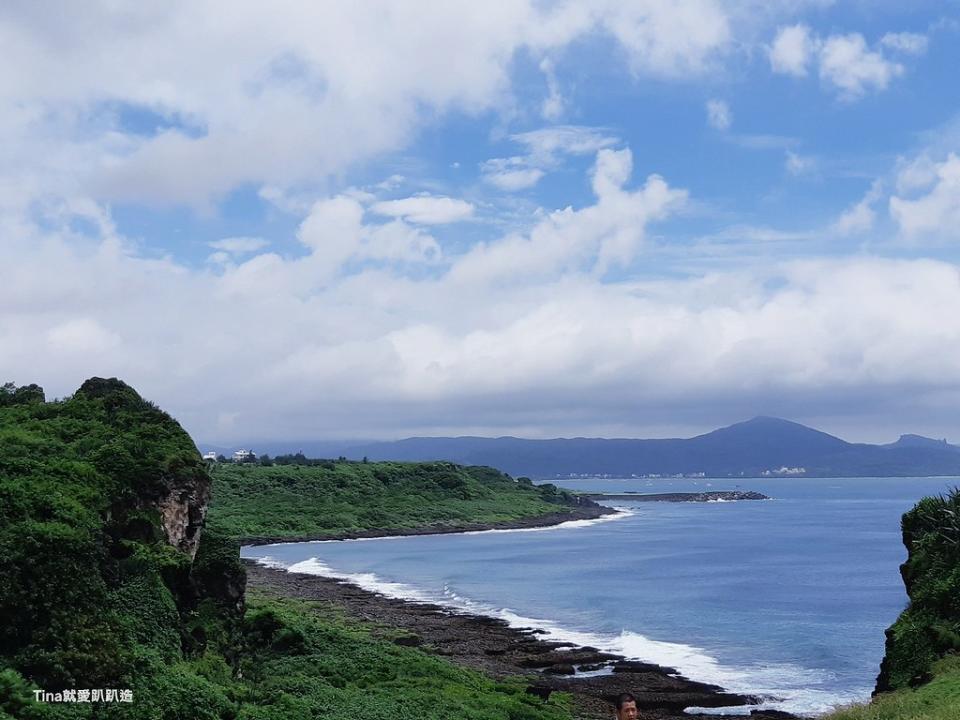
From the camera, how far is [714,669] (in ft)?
140

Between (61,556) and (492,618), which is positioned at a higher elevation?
(61,556)

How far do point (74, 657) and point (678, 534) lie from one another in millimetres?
127826

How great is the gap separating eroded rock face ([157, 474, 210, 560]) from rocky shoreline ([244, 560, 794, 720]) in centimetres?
1517

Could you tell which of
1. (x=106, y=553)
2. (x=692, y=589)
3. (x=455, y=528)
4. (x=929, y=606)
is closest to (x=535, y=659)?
(x=929, y=606)

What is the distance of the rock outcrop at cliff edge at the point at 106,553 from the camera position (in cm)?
2072

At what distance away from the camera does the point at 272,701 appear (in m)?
24.5

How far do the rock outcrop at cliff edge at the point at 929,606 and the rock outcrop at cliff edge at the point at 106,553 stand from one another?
22903 millimetres

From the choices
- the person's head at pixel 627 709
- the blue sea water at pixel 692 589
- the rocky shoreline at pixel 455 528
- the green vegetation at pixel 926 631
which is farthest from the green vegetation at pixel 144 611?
the rocky shoreline at pixel 455 528

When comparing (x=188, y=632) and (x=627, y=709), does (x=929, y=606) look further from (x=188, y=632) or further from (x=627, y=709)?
(x=188, y=632)

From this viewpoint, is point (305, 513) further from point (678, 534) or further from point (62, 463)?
point (62, 463)

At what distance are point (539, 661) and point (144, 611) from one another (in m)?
23.6

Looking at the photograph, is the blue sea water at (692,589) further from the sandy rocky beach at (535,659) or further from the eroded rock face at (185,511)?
the eroded rock face at (185,511)

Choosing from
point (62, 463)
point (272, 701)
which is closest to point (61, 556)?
point (62, 463)

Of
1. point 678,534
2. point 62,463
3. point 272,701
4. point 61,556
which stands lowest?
point 678,534
